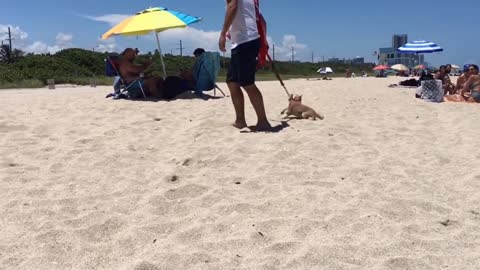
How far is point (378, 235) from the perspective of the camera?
8.93ft

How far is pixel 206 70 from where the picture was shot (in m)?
8.85

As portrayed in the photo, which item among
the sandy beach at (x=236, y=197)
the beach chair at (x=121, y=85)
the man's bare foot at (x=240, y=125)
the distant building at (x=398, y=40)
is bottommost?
the sandy beach at (x=236, y=197)

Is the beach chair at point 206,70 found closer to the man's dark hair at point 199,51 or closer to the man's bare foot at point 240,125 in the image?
the man's dark hair at point 199,51

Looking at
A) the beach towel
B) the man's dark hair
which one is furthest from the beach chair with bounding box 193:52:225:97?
the man's dark hair

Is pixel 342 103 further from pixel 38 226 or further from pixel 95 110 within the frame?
pixel 38 226

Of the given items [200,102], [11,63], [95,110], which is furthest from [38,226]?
[11,63]

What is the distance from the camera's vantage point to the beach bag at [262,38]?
534 cm

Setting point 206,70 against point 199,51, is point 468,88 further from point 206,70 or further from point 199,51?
point 199,51

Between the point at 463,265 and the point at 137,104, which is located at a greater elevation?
the point at 137,104

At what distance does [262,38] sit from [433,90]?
204 inches

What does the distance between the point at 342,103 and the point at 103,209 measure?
6.04 meters

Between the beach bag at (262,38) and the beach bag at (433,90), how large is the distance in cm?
488

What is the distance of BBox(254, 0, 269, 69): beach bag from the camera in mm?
5344

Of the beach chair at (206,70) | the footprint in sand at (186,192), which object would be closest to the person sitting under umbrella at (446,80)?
the beach chair at (206,70)
